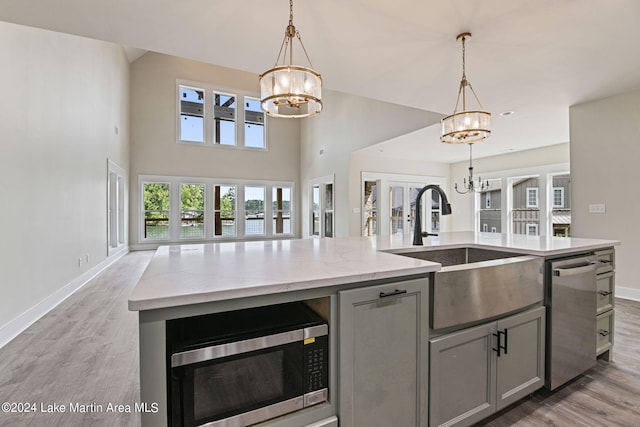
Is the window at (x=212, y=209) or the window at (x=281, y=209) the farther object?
the window at (x=281, y=209)

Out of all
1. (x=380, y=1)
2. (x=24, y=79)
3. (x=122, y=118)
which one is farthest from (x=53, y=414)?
(x=122, y=118)

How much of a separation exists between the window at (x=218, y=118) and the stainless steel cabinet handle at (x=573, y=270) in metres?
8.49

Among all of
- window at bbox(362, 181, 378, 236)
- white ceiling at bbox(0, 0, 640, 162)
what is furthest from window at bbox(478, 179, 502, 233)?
white ceiling at bbox(0, 0, 640, 162)

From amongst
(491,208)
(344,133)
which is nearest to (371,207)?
(344,133)

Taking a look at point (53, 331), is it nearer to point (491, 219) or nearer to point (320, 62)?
point (320, 62)

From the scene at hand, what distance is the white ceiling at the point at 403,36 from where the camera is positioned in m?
2.13

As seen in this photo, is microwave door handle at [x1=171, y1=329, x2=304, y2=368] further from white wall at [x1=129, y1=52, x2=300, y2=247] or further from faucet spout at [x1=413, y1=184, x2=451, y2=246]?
white wall at [x1=129, y1=52, x2=300, y2=247]

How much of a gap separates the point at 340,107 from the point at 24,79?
18.8ft

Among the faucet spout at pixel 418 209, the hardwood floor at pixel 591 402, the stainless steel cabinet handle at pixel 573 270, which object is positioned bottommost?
the hardwood floor at pixel 591 402

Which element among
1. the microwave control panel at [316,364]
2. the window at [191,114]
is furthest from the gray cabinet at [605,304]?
the window at [191,114]

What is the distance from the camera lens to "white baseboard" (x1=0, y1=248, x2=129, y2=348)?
247 cm

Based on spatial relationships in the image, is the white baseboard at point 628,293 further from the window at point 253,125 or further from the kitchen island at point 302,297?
the window at point 253,125

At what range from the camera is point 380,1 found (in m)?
2.10

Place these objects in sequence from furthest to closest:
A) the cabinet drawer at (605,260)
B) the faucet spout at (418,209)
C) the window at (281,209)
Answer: the window at (281,209) → the cabinet drawer at (605,260) → the faucet spout at (418,209)
